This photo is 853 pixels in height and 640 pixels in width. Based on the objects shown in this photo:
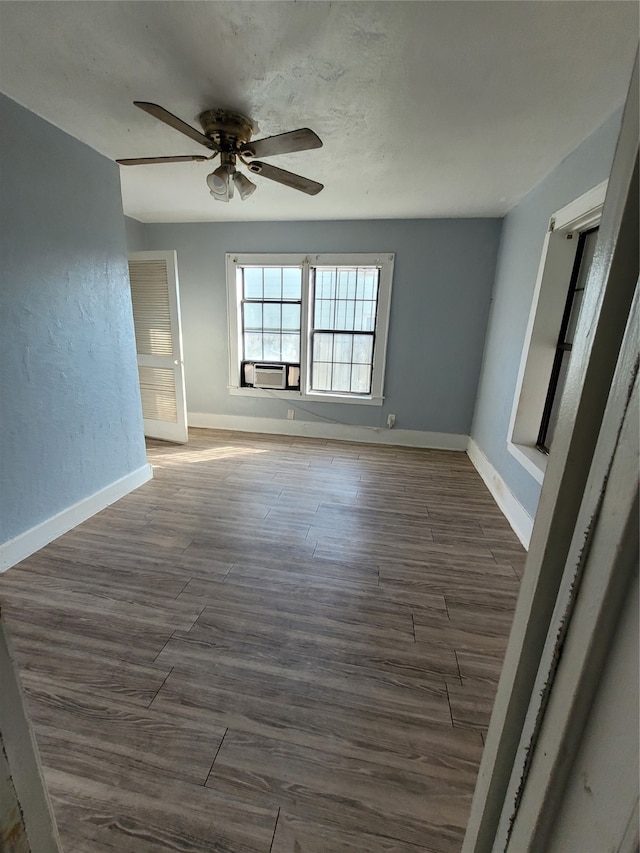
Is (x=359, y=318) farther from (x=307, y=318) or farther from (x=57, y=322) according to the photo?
(x=57, y=322)

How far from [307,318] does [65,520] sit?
3.03 meters

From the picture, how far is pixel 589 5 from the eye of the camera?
1.19 metres

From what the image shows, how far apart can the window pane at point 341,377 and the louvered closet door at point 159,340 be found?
5.82 feet

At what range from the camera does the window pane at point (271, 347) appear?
14.1 ft

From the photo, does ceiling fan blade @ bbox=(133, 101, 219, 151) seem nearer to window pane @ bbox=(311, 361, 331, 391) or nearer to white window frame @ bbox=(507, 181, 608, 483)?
white window frame @ bbox=(507, 181, 608, 483)

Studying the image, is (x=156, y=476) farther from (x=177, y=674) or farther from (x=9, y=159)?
(x=9, y=159)

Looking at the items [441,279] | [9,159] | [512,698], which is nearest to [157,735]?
[512,698]

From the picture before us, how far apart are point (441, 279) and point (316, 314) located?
1.44 meters

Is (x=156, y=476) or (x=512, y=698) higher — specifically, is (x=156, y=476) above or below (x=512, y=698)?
below

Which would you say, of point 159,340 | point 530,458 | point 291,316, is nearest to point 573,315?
point 530,458

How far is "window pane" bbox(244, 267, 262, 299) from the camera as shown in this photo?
13.6ft

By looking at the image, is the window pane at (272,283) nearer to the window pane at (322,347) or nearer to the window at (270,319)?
the window at (270,319)

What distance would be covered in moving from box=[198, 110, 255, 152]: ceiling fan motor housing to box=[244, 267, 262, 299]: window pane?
2.19 meters

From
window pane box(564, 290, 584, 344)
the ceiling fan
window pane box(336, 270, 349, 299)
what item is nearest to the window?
window pane box(336, 270, 349, 299)
